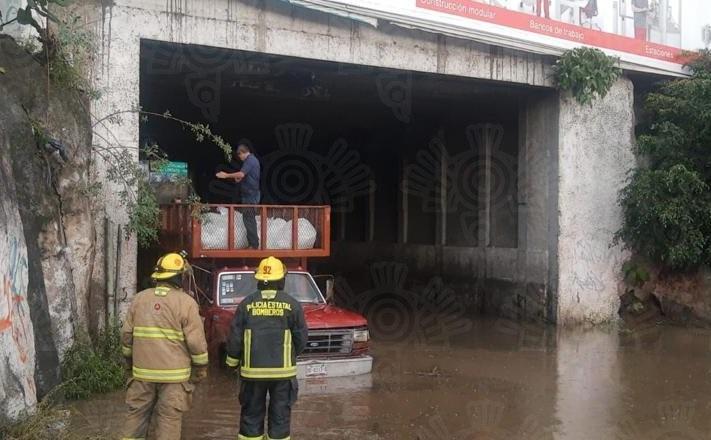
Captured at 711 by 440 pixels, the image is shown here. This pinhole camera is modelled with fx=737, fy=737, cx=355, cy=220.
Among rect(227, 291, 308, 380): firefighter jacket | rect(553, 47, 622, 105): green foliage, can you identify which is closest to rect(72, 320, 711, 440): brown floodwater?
rect(227, 291, 308, 380): firefighter jacket

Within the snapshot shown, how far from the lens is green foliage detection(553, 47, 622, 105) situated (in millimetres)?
13195

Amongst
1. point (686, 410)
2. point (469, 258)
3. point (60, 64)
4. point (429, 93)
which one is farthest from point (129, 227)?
point (469, 258)

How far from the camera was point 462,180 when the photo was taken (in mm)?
17234

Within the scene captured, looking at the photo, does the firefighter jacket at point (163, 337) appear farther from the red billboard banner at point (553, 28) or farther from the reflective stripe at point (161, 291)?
the red billboard banner at point (553, 28)

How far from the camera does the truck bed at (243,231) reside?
31.6 ft

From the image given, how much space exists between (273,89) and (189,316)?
10.3 m

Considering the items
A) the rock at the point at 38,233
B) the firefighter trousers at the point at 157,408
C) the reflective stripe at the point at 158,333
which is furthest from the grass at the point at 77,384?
the reflective stripe at the point at 158,333

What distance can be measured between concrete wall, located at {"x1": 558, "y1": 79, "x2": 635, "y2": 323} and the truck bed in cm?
555

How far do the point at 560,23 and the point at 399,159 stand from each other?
7.72 meters

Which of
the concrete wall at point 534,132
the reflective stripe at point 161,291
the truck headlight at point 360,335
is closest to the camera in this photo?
the reflective stripe at point 161,291

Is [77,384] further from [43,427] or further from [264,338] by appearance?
[264,338]

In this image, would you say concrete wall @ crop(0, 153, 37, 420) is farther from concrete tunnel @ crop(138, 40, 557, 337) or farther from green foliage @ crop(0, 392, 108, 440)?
concrete tunnel @ crop(138, 40, 557, 337)

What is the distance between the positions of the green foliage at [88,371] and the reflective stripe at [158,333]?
8.94 ft

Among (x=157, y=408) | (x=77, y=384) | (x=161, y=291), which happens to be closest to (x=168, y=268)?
(x=161, y=291)
